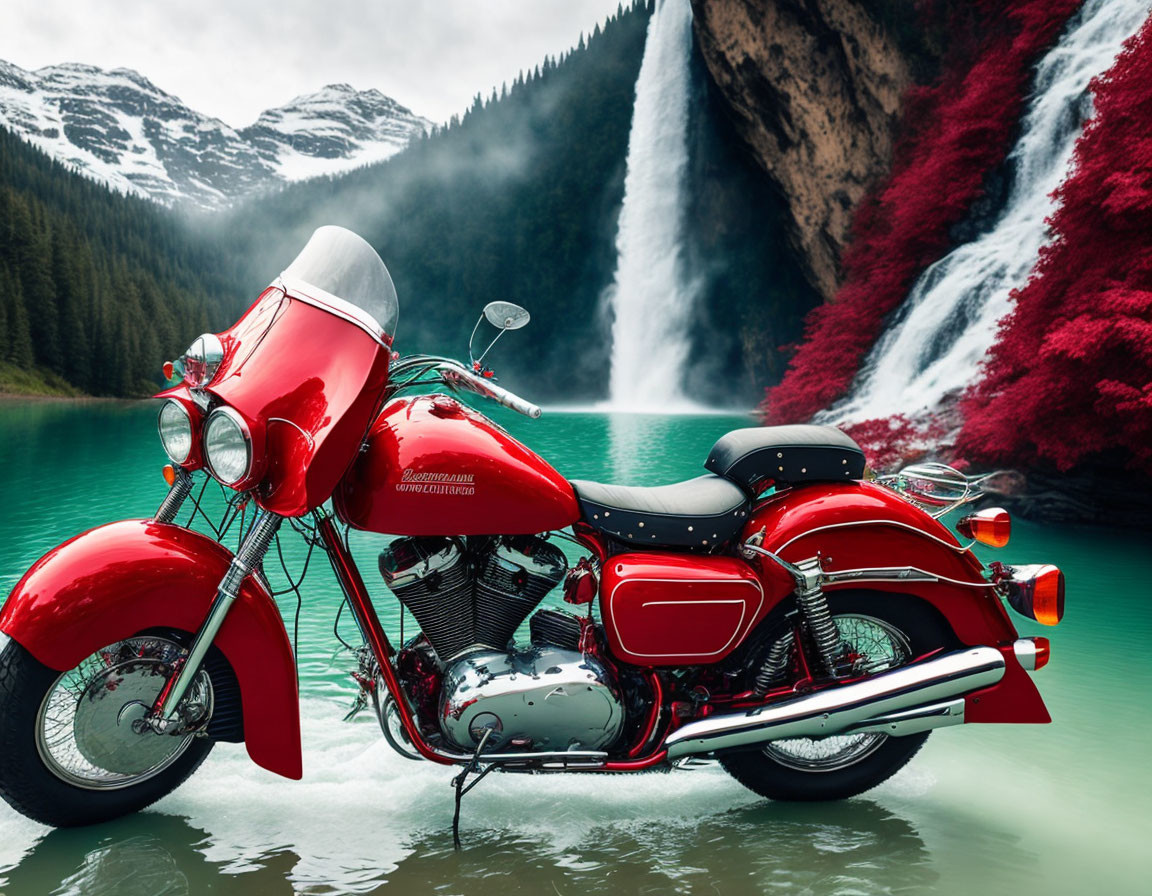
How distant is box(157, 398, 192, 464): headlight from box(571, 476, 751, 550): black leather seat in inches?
39.7

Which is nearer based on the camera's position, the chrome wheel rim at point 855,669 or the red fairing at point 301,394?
the red fairing at point 301,394

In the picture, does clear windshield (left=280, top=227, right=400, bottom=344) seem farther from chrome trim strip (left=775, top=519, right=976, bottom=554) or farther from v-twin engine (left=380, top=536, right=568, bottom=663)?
chrome trim strip (left=775, top=519, right=976, bottom=554)

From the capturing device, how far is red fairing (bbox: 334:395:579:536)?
2.06 meters

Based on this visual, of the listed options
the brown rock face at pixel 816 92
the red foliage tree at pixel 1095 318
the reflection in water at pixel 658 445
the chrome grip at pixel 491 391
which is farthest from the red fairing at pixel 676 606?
the brown rock face at pixel 816 92

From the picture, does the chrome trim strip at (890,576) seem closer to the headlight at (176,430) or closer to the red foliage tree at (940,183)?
the headlight at (176,430)

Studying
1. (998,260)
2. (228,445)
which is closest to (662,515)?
(228,445)

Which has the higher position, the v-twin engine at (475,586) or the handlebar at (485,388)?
the handlebar at (485,388)

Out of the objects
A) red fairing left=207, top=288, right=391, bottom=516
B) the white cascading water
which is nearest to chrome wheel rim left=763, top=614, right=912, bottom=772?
red fairing left=207, top=288, right=391, bottom=516

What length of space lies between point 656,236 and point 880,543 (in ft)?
76.0

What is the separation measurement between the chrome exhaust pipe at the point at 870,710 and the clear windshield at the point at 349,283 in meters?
1.38

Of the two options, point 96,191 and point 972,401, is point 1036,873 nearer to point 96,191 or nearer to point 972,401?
point 972,401

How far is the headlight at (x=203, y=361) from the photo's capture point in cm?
209

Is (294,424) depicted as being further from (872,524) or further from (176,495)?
(872,524)

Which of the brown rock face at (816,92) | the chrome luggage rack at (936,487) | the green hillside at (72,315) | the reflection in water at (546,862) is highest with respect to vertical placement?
the green hillside at (72,315)
